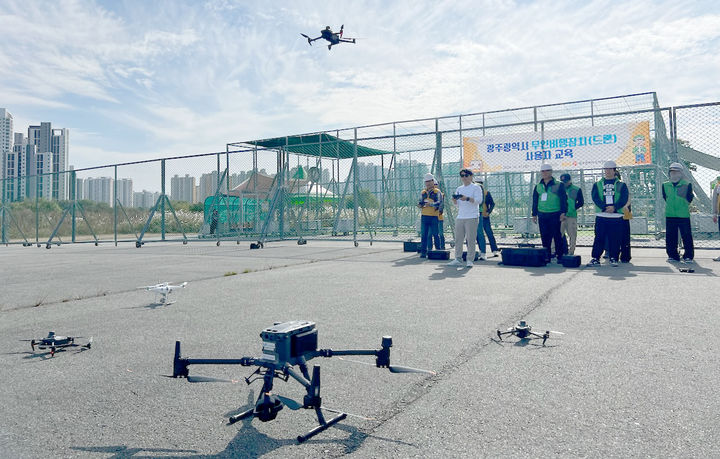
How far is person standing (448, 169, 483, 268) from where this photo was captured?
959cm

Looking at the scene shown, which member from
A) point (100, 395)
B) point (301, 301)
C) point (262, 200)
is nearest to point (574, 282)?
point (301, 301)

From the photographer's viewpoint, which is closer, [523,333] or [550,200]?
[523,333]

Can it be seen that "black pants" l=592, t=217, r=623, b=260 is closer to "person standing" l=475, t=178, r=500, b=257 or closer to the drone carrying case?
the drone carrying case

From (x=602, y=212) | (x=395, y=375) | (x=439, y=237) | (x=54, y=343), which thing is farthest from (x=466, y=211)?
(x=54, y=343)

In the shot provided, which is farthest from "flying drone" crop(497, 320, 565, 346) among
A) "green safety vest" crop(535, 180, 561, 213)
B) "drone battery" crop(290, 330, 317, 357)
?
"green safety vest" crop(535, 180, 561, 213)

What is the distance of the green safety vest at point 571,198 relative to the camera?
1032 cm

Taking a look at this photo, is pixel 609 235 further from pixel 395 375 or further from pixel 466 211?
pixel 395 375

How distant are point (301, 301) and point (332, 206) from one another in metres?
16.6

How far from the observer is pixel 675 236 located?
993 cm

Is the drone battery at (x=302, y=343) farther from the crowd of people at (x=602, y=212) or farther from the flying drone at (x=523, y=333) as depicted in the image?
the crowd of people at (x=602, y=212)

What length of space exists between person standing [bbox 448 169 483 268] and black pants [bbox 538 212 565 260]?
5.19ft

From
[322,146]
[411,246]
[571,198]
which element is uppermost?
[322,146]

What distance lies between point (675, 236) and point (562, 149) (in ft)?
12.1

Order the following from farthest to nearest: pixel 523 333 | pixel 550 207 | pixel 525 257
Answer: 1. pixel 550 207
2. pixel 525 257
3. pixel 523 333
